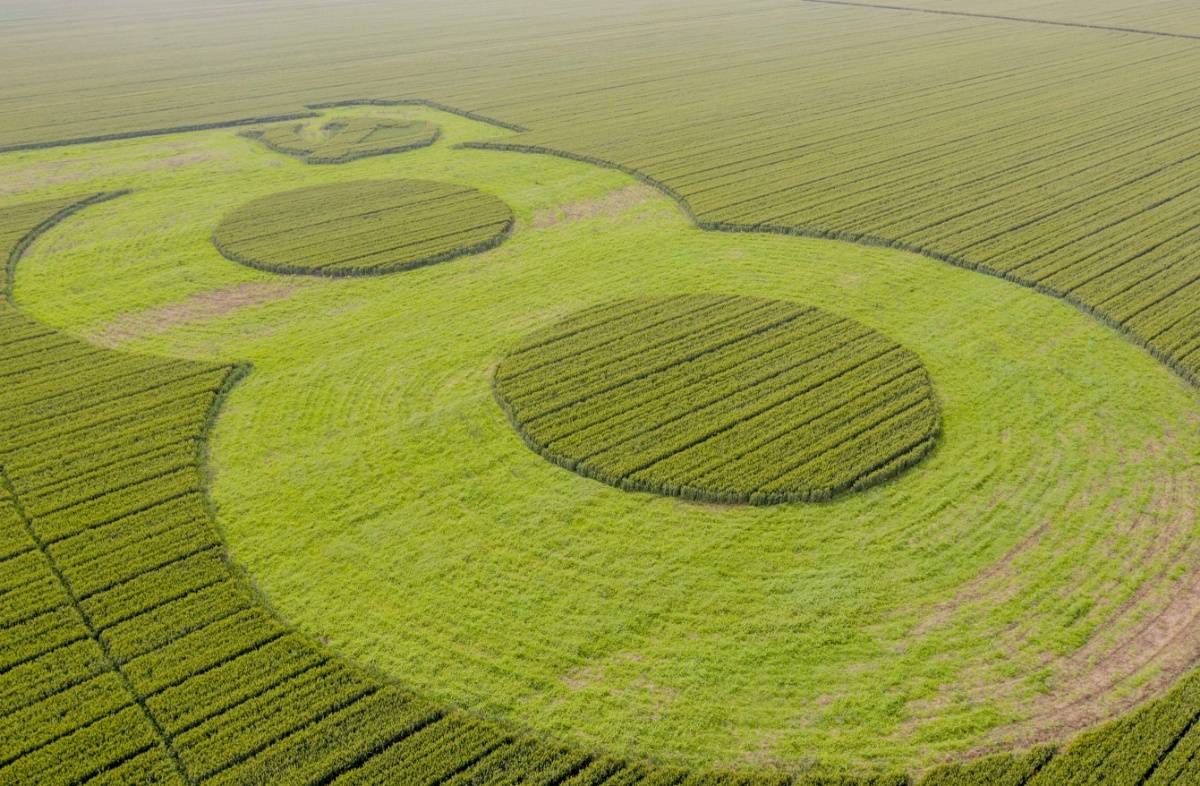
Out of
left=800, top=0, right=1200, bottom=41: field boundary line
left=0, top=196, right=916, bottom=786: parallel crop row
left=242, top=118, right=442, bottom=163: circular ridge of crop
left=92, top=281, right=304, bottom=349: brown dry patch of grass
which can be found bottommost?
left=0, top=196, right=916, bottom=786: parallel crop row

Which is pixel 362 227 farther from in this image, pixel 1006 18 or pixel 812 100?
pixel 1006 18

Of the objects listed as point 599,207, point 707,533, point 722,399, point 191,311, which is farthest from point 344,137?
point 707,533

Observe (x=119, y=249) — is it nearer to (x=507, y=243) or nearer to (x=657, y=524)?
(x=507, y=243)

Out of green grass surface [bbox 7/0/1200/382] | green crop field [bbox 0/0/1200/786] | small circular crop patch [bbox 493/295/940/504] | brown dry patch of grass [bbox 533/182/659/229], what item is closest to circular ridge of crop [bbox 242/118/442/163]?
green crop field [bbox 0/0/1200/786]

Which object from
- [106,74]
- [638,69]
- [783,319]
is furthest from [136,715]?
[106,74]

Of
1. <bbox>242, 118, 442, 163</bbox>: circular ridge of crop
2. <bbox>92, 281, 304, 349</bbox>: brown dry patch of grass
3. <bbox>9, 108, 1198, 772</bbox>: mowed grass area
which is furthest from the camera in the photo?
<bbox>242, 118, 442, 163</bbox>: circular ridge of crop

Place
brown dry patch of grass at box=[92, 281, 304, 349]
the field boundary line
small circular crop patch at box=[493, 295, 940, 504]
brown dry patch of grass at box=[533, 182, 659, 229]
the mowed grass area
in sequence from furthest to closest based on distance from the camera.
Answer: the field boundary line
brown dry patch of grass at box=[533, 182, 659, 229]
brown dry patch of grass at box=[92, 281, 304, 349]
small circular crop patch at box=[493, 295, 940, 504]
the mowed grass area

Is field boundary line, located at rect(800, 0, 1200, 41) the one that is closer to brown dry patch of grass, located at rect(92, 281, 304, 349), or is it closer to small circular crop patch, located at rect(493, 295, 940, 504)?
small circular crop patch, located at rect(493, 295, 940, 504)
